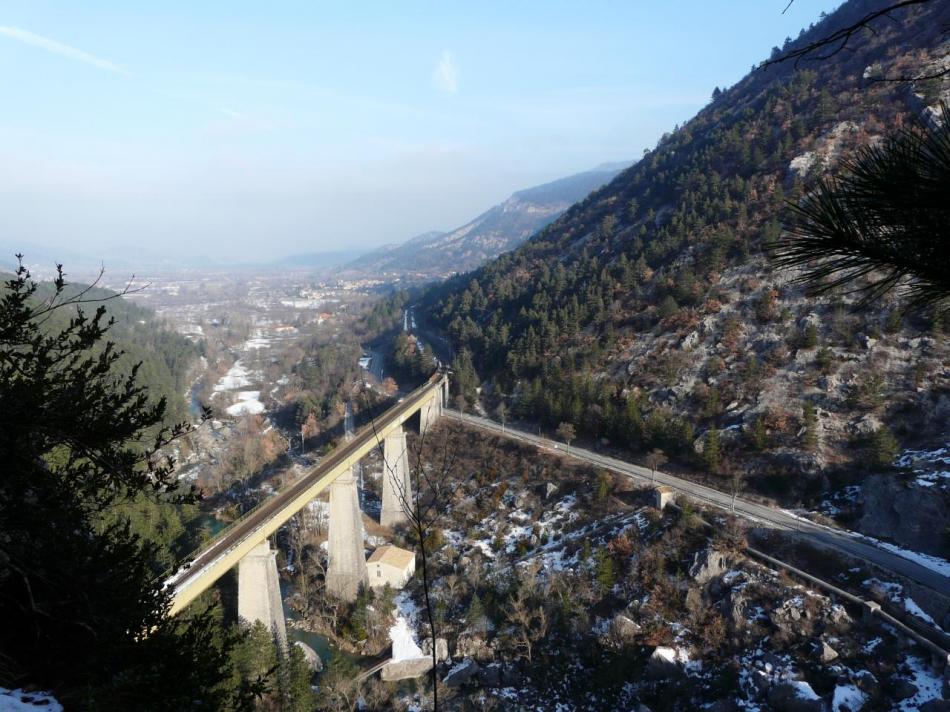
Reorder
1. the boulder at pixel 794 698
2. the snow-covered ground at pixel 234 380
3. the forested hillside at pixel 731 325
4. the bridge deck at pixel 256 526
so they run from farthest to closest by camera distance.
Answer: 1. the snow-covered ground at pixel 234 380
2. the forested hillside at pixel 731 325
3. the bridge deck at pixel 256 526
4. the boulder at pixel 794 698

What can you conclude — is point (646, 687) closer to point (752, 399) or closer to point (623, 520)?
point (623, 520)

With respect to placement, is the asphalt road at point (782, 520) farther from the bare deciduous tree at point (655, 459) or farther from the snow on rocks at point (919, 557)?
the bare deciduous tree at point (655, 459)

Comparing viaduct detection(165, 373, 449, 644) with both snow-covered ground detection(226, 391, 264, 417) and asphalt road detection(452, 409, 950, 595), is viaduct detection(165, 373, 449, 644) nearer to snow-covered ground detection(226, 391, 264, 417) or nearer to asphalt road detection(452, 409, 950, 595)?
asphalt road detection(452, 409, 950, 595)

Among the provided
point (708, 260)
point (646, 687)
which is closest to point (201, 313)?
point (708, 260)

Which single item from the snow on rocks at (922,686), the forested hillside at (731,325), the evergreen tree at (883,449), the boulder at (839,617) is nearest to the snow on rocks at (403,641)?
the boulder at (839,617)

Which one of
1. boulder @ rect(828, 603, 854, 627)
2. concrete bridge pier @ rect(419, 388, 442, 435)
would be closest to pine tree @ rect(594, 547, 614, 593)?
boulder @ rect(828, 603, 854, 627)

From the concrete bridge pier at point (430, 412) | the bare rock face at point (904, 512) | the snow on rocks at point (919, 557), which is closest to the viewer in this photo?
the snow on rocks at point (919, 557)
